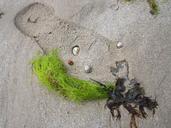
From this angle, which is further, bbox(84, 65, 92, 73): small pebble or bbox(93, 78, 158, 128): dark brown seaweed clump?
bbox(84, 65, 92, 73): small pebble

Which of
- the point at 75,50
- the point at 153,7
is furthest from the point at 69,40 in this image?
the point at 153,7

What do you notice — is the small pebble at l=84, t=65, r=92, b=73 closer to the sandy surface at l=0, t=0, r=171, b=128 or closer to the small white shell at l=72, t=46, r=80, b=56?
the sandy surface at l=0, t=0, r=171, b=128

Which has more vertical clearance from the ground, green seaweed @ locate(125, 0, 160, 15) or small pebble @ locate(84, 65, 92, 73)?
green seaweed @ locate(125, 0, 160, 15)

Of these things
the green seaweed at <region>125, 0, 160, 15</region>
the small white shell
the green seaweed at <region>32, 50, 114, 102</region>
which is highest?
the green seaweed at <region>125, 0, 160, 15</region>

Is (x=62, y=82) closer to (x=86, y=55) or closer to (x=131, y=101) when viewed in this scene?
(x=86, y=55)

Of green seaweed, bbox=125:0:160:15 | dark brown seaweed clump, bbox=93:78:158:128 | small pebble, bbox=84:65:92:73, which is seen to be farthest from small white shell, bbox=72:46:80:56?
green seaweed, bbox=125:0:160:15

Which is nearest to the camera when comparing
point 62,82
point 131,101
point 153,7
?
point 131,101
